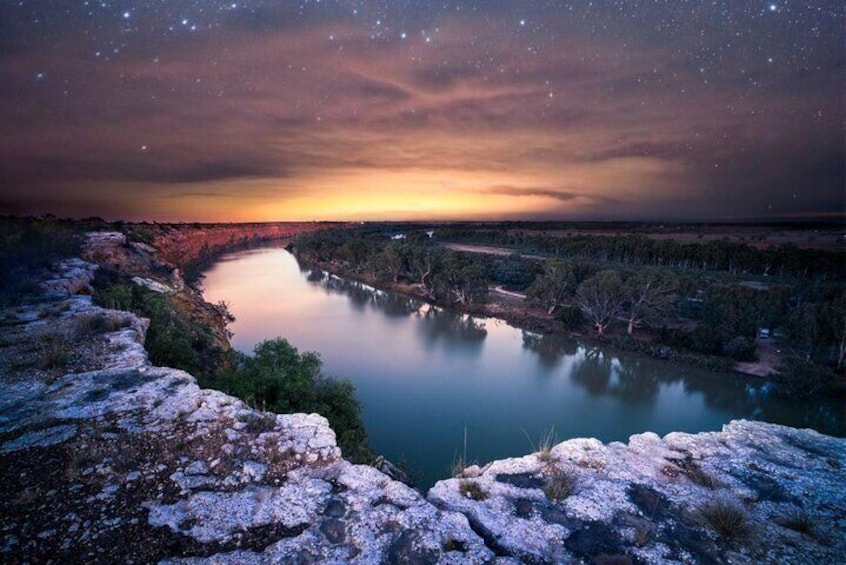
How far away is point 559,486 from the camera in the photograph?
13.3ft

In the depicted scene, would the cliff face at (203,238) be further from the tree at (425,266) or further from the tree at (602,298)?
the tree at (602,298)

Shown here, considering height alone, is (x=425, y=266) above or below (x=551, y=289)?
above

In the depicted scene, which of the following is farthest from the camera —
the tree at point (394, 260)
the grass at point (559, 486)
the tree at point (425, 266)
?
the tree at point (394, 260)

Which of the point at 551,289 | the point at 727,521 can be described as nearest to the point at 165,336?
the point at 727,521

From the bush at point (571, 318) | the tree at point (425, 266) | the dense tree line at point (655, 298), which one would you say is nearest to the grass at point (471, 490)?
the dense tree line at point (655, 298)

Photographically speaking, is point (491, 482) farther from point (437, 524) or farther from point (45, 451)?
point (45, 451)

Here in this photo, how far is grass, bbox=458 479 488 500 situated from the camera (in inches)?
160

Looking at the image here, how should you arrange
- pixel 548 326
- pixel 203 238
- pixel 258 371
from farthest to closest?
pixel 203 238
pixel 548 326
pixel 258 371

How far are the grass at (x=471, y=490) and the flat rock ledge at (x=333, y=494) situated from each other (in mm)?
16

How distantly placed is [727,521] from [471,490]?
7.84 feet

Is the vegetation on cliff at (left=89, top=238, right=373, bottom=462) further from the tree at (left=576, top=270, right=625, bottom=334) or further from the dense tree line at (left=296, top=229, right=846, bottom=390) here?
the dense tree line at (left=296, top=229, right=846, bottom=390)

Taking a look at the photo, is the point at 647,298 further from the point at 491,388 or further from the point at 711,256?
the point at 711,256

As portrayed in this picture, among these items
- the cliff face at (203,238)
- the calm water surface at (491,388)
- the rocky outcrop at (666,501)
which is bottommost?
the calm water surface at (491,388)

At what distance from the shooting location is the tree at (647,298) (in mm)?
32562
